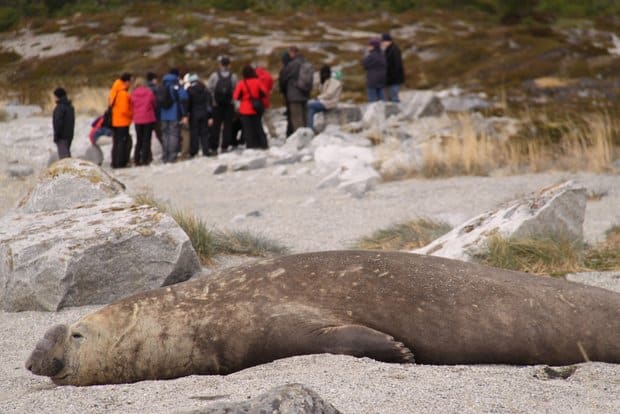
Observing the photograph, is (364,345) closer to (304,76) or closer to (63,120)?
(63,120)

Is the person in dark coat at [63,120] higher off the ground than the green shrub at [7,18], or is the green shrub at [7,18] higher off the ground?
the green shrub at [7,18]

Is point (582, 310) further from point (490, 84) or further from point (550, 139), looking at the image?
point (490, 84)

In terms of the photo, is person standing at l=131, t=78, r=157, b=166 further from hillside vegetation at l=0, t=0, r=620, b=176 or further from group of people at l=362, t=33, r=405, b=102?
hillside vegetation at l=0, t=0, r=620, b=176

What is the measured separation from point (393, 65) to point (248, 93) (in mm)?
5275

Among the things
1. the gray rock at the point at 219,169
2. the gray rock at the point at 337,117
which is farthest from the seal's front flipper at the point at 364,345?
the gray rock at the point at 337,117

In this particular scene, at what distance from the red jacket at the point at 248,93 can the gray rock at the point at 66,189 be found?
1008cm

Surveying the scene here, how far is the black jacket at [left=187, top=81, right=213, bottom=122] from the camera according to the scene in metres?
19.8

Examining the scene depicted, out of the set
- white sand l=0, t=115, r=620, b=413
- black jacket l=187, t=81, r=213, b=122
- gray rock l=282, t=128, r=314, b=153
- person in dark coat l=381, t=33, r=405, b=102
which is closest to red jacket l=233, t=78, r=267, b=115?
black jacket l=187, t=81, r=213, b=122

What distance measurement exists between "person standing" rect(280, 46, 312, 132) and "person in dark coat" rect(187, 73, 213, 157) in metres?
1.80

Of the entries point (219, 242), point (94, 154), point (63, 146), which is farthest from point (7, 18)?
point (219, 242)

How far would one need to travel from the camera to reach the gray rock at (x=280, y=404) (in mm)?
3609

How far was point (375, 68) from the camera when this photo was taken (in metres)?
23.1

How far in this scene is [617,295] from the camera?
5812 mm

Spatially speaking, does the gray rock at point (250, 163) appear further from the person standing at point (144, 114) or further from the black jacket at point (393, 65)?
the black jacket at point (393, 65)
